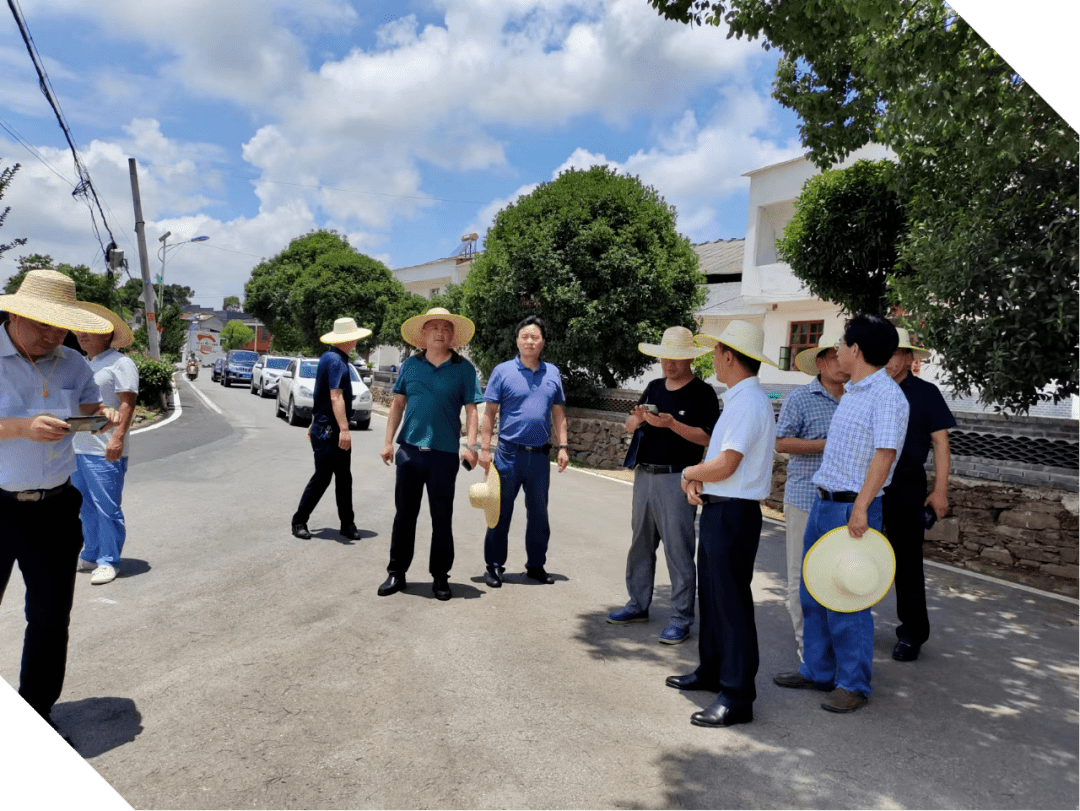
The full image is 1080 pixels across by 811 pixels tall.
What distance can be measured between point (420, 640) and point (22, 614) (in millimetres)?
1808

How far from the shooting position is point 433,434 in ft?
16.1

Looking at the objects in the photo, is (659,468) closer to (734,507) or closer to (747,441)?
(734,507)

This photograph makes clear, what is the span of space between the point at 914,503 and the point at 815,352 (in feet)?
3.33

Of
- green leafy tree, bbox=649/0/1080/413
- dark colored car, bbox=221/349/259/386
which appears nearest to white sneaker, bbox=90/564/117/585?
→ dark colored car, bbox=221/349/259/386

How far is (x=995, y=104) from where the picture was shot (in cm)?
420

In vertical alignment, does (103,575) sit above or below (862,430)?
below

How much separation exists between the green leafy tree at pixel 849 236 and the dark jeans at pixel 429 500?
6.31 metres

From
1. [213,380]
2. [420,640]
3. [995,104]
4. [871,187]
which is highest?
[871,187]

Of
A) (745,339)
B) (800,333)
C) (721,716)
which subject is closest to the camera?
(721,716)

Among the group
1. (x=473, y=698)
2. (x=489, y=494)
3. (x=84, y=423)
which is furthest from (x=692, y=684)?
(x=84, y=423)

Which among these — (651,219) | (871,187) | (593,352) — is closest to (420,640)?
(871,187)

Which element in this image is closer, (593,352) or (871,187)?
(871,187)

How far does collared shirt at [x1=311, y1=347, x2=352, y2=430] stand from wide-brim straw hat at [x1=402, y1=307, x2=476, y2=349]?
1.24m

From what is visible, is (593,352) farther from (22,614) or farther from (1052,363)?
(22,614)
